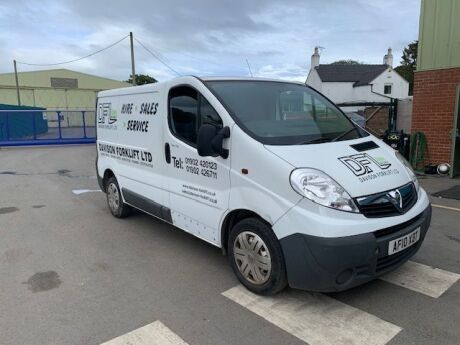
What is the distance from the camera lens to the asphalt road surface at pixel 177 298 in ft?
9.99

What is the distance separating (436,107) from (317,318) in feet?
25.5

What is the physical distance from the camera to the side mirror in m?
3.62

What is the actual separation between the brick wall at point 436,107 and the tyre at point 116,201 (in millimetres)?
7170

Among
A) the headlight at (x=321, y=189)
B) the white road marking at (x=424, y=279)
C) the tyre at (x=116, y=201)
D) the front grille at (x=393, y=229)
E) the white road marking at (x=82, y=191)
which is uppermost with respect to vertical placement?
the headlight at (x=321, y=189)

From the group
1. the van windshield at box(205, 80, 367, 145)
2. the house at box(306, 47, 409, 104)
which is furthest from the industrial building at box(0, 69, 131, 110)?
the van windshield at box(205, 80, 367, 145)

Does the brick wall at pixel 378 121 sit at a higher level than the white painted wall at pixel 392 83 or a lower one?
lower

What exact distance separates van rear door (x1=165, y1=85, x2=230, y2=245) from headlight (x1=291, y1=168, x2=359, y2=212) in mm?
788

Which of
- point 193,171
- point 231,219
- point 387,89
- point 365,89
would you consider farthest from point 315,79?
point 231,219

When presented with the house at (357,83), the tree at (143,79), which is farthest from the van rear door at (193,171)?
the tree at (143,79)

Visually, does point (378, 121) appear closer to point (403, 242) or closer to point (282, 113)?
point (282, 113)

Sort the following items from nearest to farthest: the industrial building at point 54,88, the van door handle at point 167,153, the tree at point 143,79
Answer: the van door handle at point 167,153, the industrial building at point 54,88, the tree at point 143,79

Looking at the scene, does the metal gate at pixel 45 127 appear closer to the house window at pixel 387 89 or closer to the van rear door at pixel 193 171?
the van rear door at pixel 193 171

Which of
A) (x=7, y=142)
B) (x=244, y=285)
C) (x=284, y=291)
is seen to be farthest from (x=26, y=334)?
(x=7, y=142)

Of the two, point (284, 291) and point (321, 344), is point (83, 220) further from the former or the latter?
point (321, 344)
